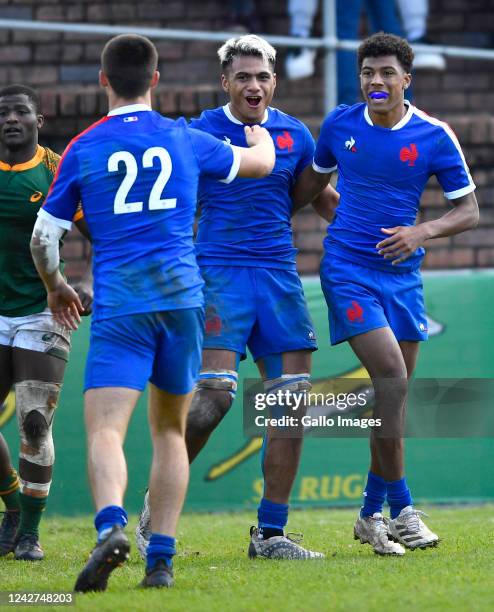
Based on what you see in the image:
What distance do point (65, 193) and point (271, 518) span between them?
2.12m

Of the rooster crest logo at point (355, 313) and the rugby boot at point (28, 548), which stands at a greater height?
the rooster crest logo at point (355, 313)

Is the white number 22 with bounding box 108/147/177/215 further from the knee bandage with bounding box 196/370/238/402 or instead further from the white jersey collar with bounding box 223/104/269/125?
the white jersey collar with bounding box 223/104/269/125

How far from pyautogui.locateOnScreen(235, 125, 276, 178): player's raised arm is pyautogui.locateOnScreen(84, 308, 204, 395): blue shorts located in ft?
2.19

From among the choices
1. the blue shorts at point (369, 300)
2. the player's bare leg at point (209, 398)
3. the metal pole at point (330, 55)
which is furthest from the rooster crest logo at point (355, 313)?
the metal pole at point (330, 55)

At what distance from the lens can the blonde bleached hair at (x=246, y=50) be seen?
22.7 feet

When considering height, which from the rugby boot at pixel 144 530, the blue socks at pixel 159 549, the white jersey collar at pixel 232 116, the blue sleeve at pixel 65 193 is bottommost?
the rugby boot at pixel 144 530

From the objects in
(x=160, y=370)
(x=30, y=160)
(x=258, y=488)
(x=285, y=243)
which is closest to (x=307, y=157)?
(x=285, y=243)

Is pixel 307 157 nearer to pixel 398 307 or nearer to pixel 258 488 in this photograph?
pixel 398 307

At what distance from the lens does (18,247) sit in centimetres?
711

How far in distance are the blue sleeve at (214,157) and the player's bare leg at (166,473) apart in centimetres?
96

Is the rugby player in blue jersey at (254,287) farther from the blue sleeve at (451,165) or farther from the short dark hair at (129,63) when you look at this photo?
the short dark hair at (129,63)

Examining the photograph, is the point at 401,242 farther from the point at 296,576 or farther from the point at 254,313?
the point at 296,576

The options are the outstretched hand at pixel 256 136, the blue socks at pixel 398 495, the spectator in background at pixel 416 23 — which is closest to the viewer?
the outstretched hand at pixel 256 136

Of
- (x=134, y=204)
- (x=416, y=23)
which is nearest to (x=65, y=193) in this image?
(x=134, y=204)
